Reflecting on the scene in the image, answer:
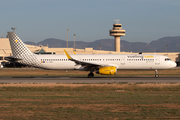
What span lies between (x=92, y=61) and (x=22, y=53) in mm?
11666

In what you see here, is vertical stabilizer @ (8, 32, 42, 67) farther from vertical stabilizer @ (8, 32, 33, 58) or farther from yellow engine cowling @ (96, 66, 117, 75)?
yellow engine cowling @ (96, 66, 117, 75)

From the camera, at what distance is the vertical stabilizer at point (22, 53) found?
4066 cm

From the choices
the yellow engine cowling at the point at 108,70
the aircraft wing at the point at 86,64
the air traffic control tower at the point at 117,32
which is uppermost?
the air traffic control tower at the point at 117,32

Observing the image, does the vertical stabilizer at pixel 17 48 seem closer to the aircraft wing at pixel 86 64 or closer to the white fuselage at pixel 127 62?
the white fuselage at pixel 127 62

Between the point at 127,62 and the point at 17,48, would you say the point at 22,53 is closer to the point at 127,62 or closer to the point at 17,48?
the point at 17,48

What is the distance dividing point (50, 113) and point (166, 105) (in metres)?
7.33

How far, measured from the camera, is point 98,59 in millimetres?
39719

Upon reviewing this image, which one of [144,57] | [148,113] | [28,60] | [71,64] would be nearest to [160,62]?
[144,57]

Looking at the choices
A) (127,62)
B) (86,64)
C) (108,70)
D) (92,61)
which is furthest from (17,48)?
(127,62)

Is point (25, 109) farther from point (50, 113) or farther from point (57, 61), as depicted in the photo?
point (57, 61)

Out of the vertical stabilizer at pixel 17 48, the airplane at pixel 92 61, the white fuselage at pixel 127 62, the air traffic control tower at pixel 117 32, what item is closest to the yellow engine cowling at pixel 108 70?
the airplane at pixel 92 61

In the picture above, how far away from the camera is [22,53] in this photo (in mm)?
41031

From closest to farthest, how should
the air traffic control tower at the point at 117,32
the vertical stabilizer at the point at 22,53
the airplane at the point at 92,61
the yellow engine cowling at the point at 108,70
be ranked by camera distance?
the yellow engine cowling at the point at 108,70
the airplane at the point at 92,61
the vertical stabilizer at the point at 22,53
the air traffic control tower at the point at 117,32

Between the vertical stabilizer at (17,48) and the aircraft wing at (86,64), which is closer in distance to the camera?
the aircraft wing at (86,64)
